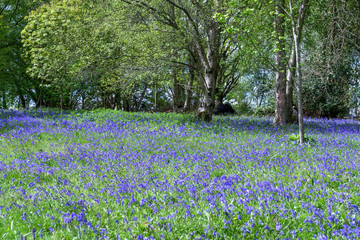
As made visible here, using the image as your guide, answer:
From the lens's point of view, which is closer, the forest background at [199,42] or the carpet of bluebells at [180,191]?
the carpet of bluebells at [180,191]

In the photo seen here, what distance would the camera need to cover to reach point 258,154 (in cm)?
682

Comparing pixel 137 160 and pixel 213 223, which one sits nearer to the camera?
pixel 213 223

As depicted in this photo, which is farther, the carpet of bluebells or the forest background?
the forest background

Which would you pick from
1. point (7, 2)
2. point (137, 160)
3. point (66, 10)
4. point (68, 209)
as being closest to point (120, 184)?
point (68, 209)

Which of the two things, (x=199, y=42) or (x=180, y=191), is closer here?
(x=180, y=191)

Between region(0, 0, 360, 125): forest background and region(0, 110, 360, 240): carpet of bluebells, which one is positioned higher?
region(0, 0, 360, 125): forest background

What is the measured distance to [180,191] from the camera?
15.0 ft

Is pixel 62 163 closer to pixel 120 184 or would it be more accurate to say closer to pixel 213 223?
pixel 120 184

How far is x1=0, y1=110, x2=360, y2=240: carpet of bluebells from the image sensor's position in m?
3.37

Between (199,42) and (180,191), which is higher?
(199,42)

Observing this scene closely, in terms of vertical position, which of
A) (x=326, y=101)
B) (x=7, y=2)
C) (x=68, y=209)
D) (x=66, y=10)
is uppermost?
(x=7, y=2)

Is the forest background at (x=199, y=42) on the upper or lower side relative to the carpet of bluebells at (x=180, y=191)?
upper

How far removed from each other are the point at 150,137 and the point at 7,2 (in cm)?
1955

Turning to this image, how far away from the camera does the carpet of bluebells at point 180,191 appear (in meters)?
3.37
